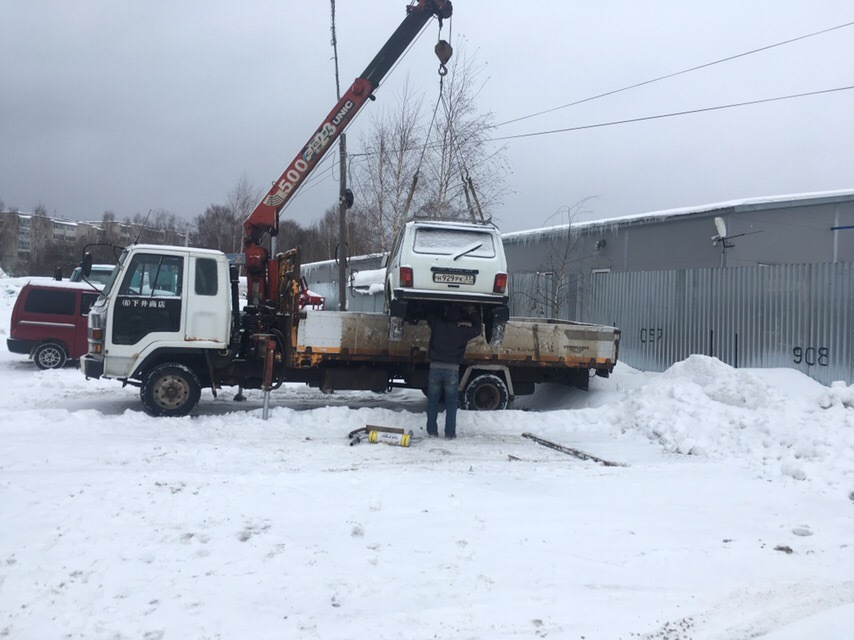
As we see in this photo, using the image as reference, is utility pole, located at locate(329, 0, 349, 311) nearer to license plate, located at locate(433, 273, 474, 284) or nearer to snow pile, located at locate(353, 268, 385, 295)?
snow pile, located at locate(353, 268, 385, 295)

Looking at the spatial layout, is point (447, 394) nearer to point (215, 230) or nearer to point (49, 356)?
point (49, 356)

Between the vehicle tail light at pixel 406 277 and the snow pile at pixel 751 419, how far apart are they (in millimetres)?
3593

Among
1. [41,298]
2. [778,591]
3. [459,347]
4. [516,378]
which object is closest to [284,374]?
[459,347]

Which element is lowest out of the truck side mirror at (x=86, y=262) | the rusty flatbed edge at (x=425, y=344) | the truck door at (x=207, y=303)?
the rusty flatbed edge at (x=425, y=344)

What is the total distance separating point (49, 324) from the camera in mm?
16484

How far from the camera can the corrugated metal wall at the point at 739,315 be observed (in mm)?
11039

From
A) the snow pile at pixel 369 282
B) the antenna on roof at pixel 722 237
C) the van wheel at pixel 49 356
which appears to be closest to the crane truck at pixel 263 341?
the van wheel at pixel 49 356

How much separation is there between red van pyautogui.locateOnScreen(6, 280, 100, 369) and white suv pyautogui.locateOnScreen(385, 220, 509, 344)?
10101 mm

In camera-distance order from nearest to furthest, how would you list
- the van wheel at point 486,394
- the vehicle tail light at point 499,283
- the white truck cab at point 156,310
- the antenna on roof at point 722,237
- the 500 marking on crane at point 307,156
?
the vehicle tail light at point 499,283, the white truck cab at point 156,310, the van wheel at point 486,394, the 500 marking on crane at point 307,156, the antenna on roof at point 722,237

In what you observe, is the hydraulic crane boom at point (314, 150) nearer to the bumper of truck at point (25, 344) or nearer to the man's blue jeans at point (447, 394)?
the man's blue jeans at point (447, 394)

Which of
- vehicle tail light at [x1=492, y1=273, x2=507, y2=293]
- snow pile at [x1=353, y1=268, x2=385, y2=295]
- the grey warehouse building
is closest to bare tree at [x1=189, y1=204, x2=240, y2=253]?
snow pile at [x1=353, y1=268, x2=385, y2=295]

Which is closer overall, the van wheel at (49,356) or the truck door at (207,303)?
the truck door at (207,303)

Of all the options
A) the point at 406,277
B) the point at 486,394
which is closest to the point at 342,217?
the point at 486,394

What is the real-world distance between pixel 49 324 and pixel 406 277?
444 inches
